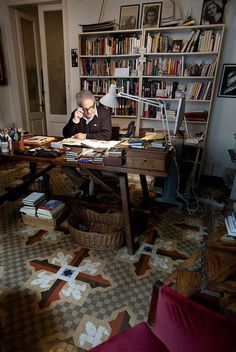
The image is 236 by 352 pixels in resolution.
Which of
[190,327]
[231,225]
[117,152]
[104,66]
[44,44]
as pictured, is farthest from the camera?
[44,44]

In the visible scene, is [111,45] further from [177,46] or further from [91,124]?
[91,124]

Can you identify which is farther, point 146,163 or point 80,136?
point 80,136

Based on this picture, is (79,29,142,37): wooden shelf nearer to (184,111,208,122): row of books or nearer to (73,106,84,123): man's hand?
(184,111,208,122): row of books

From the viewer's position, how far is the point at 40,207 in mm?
2162

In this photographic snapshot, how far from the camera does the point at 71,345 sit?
1187 millimetres

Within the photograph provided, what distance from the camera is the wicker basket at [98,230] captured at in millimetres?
1841

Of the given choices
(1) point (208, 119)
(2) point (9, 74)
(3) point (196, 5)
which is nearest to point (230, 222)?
(1) point (208, 119)

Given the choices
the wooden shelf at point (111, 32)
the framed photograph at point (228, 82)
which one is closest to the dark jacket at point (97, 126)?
the wooden shelf at point (111, 32)

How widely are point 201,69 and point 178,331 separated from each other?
3.00 m

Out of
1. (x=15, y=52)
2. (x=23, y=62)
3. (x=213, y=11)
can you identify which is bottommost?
(x=23, y=62)

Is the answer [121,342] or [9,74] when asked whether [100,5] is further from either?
[121,342]

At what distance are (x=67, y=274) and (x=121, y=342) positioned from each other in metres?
0.90

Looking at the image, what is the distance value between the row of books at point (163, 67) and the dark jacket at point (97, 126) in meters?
1.05

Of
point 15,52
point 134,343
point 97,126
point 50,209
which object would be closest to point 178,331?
point 134,343
